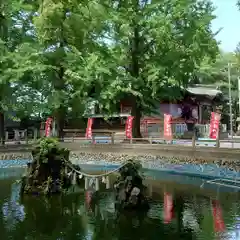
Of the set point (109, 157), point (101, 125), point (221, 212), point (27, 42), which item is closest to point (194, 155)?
point (109, 157)

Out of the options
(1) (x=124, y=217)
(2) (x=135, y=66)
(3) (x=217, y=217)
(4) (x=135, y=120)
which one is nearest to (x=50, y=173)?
(1) (x=124, y=217)

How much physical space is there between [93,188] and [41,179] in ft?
7.52

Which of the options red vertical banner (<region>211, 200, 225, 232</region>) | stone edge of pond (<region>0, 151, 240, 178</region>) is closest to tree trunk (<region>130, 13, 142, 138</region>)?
stone edge of pond (<region>0, 151, 240, 178</region>)

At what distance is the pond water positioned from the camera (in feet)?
39.0

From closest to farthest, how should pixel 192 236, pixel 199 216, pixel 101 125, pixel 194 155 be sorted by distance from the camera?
pixel 192 236
pixel 199 216
pixel 194 155
pixel 101 125

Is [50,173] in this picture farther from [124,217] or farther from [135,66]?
[135,66]

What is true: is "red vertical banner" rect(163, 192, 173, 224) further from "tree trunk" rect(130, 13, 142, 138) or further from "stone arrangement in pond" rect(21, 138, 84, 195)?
"tree trunk" rect(130, 13, 142, 138)

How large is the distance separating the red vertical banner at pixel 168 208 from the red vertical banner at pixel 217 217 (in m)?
1.41

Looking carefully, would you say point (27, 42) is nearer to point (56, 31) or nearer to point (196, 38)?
point (56, 31)

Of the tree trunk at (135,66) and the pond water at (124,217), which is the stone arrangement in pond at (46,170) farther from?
the tree trunk at (135,66)

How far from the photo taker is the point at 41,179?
17.9m

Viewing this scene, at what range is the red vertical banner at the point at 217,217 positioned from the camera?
12.4 meters

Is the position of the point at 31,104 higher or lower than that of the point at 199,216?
higher

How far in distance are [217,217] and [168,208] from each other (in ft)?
6.64
